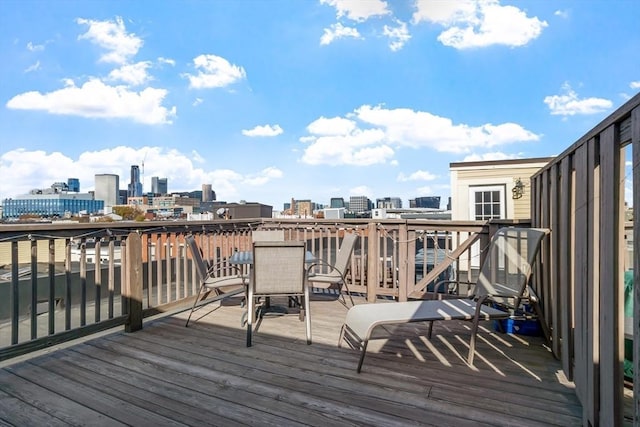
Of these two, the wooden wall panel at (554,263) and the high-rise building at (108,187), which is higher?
the high-rise building at (108,187)

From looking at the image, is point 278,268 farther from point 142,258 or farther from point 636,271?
point 636,271

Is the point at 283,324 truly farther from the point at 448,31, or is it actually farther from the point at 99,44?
the point at 99,44

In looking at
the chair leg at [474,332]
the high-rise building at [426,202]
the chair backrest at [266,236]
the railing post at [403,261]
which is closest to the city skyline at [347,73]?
the high-rise building at [426,202]

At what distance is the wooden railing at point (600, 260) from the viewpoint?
130 cm

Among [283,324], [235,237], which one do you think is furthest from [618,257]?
[235,237]

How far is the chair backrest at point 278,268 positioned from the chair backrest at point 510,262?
5.54 ft

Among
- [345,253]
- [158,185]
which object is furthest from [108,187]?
[345,253]

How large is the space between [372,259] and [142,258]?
2724 mm

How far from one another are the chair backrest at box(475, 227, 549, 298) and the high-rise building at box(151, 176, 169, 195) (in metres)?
78.1

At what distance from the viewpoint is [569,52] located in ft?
32.9

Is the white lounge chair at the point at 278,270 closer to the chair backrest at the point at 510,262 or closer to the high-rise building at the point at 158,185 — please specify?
the chair backrest at the point at 510,262

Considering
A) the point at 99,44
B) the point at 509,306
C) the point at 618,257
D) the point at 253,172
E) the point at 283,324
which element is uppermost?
the point at 99,44

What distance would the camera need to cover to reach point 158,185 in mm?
77188

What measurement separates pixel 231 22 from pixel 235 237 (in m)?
7.72
